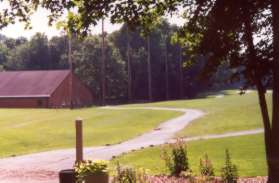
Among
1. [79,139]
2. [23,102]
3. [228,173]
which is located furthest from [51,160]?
[23,102]

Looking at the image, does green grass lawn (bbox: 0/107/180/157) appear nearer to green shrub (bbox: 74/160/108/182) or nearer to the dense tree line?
green shrub (bbox: 74/160/108/182)

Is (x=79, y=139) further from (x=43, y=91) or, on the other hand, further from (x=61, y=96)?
(x=61, y=96)

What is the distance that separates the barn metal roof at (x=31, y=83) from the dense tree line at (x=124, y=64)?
13.8m

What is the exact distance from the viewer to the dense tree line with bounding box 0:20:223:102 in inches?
3890

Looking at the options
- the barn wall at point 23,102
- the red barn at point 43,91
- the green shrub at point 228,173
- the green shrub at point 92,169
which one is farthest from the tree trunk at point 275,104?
the barn wall at point 23,102

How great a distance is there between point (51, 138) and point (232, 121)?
14920 mm

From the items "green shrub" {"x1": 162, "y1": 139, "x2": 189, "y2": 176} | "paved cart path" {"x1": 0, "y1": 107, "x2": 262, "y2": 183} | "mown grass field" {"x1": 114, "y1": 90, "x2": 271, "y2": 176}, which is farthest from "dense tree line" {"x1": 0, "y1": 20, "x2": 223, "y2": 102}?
"green shrub" {"x1": 162, "y1": 139, "x2": 189, "y2": 176}

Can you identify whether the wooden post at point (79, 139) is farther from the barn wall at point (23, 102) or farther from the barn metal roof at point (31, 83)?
the barn wall at point (23, 102)

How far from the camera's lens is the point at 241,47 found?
10812 mm

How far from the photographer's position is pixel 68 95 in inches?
3282

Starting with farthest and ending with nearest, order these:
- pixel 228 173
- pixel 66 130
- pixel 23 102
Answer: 1. pixel 23 102
2. pixel 66 130
3. pixel 228 173

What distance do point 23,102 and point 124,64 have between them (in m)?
27.1

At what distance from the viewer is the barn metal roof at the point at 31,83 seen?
7981 centimetres

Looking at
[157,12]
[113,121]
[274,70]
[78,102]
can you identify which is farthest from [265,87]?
[78,102]
